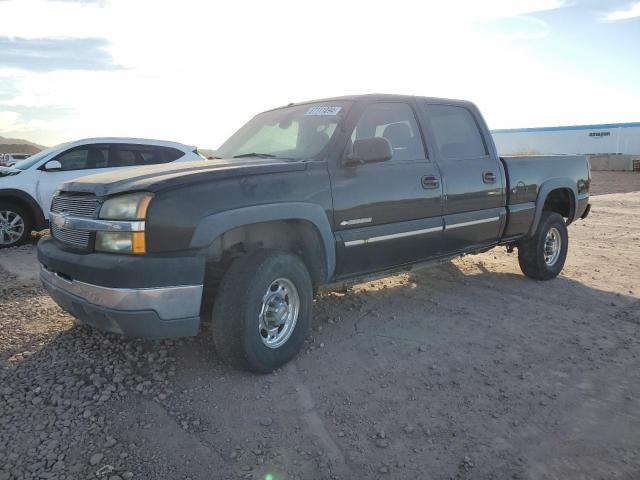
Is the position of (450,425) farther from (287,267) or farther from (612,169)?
(612,169)

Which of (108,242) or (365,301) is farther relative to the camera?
(365,301)

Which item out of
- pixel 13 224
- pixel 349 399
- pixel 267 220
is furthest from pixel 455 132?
pixel 13 224

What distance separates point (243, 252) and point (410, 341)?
5.13 ft

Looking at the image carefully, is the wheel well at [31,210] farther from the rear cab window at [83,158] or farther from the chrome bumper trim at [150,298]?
the chrome bumper trim at [150,298]

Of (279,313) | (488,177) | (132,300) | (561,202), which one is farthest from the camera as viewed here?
(561,202)

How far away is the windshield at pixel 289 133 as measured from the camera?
412 centimetres

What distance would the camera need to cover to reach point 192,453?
2674 millimetres

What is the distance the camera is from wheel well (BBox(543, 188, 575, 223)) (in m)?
6.41

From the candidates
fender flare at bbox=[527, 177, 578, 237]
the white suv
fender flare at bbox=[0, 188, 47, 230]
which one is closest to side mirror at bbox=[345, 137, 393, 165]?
fender flare at bbox=[527, 177, 578, 237]

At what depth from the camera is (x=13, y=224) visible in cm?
793

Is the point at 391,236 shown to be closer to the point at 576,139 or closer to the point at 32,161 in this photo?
the point at 32,161

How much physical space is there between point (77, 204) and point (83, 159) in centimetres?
546

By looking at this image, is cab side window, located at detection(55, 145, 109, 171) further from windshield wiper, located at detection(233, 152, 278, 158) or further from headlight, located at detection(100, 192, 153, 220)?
headlight, located at detection(100, 192, 153, 220)

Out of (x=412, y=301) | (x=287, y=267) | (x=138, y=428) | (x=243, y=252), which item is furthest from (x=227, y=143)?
(x=138, y=428)
